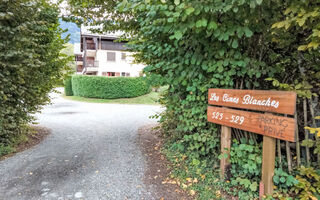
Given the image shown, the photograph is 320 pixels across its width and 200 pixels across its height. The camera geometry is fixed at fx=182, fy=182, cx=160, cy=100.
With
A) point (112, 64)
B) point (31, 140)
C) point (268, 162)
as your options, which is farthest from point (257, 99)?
point (112, 64)

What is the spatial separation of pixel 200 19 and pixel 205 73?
1.02 metres

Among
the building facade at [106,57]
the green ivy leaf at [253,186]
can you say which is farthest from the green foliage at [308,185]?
the building facade at [106,57]

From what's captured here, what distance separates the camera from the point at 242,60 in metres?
2.53

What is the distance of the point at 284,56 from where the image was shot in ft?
8.38

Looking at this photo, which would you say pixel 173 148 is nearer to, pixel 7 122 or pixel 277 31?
pixel 277 31

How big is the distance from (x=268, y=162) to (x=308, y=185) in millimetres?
474

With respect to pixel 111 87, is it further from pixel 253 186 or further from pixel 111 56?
pixel 253 186

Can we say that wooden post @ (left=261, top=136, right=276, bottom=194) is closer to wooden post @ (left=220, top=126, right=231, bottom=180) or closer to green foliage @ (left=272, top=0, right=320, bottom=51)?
wooden post @ (left=220, top=126, right=231, bottom=180)

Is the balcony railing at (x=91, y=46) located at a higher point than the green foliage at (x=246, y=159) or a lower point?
higher

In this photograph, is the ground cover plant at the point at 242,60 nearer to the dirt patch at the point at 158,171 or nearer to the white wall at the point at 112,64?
the dirt patch at the point at 158,171

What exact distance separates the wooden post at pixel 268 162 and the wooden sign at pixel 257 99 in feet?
1.31

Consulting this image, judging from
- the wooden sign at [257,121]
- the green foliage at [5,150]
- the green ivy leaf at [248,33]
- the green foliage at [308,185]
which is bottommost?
the green foliage at [5,150]

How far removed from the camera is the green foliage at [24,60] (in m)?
3.66

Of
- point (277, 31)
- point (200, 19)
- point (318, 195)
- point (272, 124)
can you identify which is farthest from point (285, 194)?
point (200, 19)
